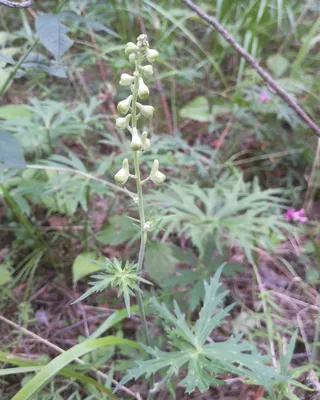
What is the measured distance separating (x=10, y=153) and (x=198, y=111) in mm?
2029

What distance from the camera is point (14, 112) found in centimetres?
265

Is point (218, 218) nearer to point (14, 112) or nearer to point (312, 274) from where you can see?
point (312, 274)

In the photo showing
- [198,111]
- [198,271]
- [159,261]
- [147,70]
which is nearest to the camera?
[147,70]

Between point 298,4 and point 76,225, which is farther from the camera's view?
point 298,4

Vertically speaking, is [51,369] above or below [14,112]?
below

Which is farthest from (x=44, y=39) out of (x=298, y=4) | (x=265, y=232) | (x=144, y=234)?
(x=298, y=4)

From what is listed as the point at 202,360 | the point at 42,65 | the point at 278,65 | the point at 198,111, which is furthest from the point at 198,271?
the point at 278,65

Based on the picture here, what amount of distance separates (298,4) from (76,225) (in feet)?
10.3

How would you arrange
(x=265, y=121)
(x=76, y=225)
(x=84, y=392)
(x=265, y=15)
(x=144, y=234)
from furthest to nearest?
(x=265, y=121) < (x=265, y=15) < (x=76, y=225) < (x=84, y=392) < (x=144, y=234)

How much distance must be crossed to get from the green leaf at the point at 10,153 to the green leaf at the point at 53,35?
1.33ft

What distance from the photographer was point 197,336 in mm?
1534

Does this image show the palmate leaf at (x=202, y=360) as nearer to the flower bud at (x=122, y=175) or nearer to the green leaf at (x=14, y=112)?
the flower bud at (x=122, y=175)

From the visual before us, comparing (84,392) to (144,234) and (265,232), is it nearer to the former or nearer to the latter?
(144,234)

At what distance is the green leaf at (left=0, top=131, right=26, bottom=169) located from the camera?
59.8 inches
